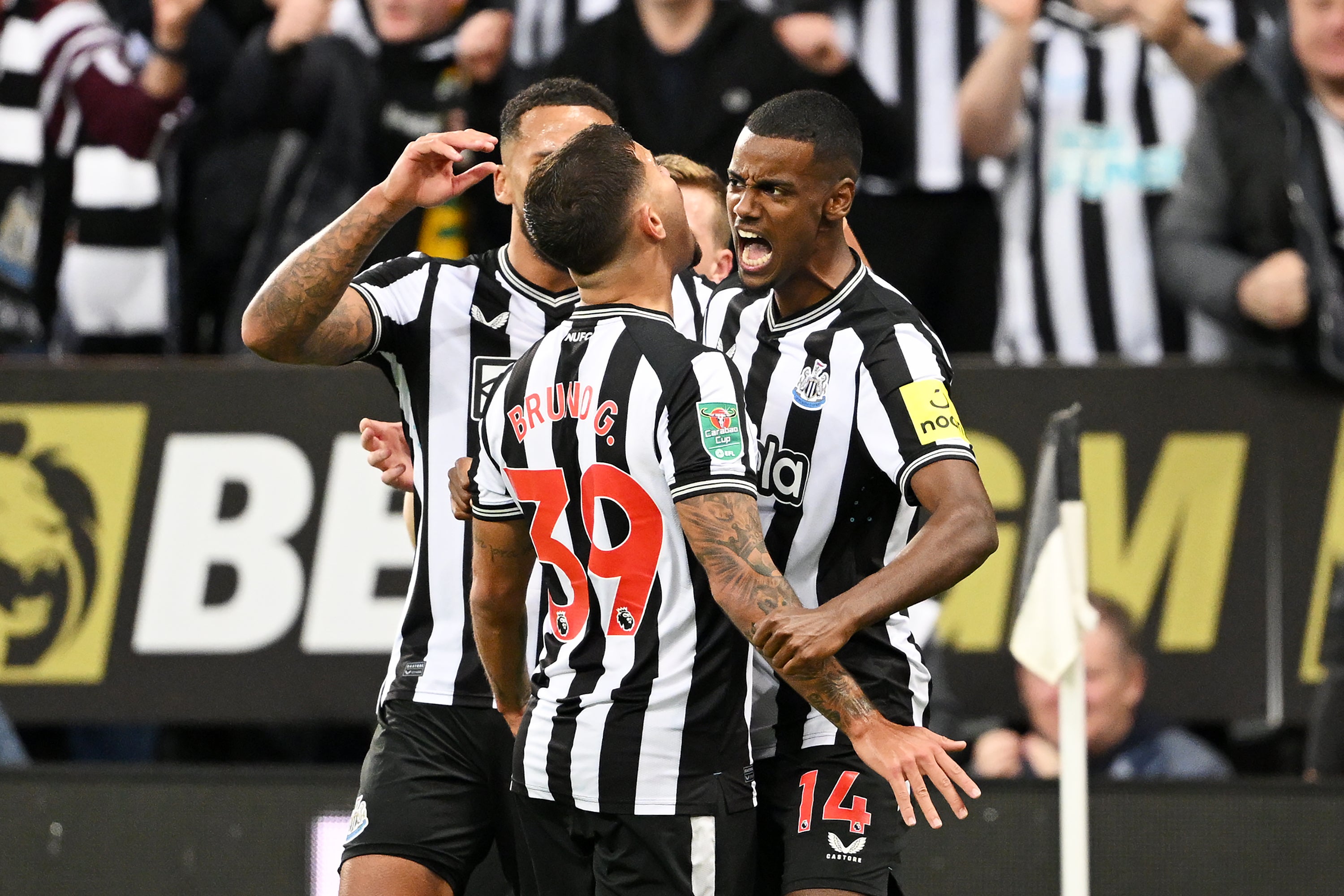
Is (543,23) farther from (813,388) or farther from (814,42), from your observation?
(813,388)

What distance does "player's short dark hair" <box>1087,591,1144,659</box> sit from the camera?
5750 mm

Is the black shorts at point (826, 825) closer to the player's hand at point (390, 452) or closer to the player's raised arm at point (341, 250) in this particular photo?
the player's hand at point (390, 452)

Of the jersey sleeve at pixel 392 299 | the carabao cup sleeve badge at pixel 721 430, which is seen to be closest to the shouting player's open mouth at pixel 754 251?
the carabao cup sleeve badge at pixel 721 430

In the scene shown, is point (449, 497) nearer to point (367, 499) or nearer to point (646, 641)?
point (646, 641)

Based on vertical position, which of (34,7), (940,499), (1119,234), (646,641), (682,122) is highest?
(34,7)

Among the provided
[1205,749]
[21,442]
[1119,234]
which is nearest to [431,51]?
[21,442]

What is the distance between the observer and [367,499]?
604cm

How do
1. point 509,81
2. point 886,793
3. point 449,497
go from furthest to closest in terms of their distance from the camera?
point 509,81 → point 449,497 → point 886,793

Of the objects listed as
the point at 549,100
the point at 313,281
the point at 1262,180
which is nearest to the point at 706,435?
the point at 313,281

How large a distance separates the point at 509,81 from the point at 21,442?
2.12 metres

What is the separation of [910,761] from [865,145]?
3773 mm

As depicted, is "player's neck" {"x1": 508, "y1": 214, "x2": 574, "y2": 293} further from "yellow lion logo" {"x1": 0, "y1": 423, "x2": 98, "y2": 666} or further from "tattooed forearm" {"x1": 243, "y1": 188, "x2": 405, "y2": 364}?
"yellow lion logo" {"x1": 0, "y1": 423, "x2": 98, "y2": 666}

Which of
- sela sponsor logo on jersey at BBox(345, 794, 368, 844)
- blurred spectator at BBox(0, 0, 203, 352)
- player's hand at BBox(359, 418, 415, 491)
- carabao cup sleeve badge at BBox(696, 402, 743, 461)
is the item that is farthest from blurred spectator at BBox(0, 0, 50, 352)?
carabao cup sleeve badge at BBox(696, 402, 743, 461)

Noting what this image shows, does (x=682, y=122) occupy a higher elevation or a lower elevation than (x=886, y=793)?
higher
